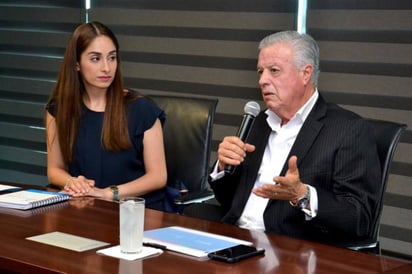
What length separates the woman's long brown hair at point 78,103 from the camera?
3.50 meters

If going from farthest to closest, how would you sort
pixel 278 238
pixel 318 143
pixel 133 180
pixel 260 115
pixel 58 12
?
pixel 58 12 → pixel 133 180 → pixel 260 115 → pixel 318 143 → pixel 278 238

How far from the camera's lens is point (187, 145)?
11.6ft

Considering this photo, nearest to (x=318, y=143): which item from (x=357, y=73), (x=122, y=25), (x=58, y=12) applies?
(x=357, y=73)

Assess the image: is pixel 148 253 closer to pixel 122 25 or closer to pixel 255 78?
pixel 255 78

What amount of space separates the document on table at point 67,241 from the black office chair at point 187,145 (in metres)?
1.17

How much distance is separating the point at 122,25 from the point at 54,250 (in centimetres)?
343

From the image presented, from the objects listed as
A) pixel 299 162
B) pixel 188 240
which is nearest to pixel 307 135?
pixel 299 162

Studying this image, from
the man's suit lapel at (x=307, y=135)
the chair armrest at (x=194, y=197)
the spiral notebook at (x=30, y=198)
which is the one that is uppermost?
the man's suit lapel at (x=307, y=135)

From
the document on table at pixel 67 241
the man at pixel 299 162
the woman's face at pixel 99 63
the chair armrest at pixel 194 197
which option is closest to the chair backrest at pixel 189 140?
the chair armrest at pixel 194 197

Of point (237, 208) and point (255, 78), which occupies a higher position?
point (255, 78)

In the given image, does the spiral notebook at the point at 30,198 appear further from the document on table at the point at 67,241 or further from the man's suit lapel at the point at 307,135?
the man's suit lapel at the point at 307,135

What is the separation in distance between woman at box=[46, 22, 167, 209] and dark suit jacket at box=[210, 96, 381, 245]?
78 centimetres

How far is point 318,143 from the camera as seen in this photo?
282 cm

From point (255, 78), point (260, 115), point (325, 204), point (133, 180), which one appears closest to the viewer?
point (325, 204)
